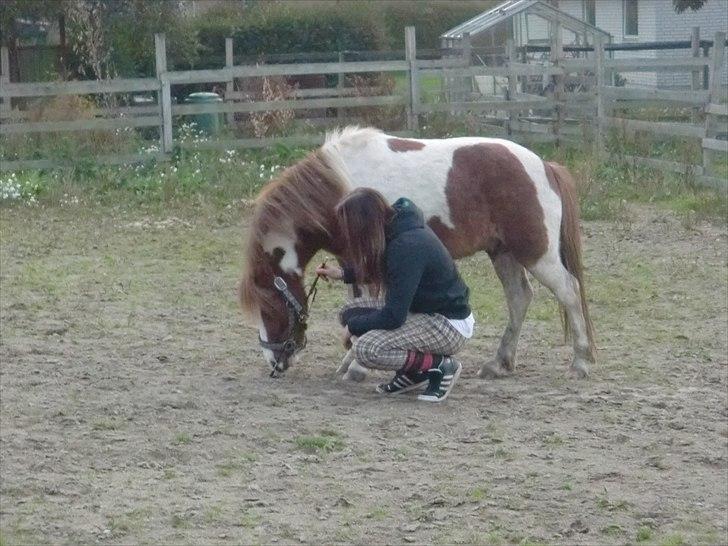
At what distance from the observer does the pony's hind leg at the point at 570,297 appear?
7164mm

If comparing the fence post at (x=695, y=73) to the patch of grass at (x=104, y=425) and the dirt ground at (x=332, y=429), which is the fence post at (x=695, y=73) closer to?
the dirt ground at (x=332, y=429)

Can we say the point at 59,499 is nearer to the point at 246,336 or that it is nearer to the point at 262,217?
the point at 262,217

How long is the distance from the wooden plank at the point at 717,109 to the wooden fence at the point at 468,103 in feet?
0.07

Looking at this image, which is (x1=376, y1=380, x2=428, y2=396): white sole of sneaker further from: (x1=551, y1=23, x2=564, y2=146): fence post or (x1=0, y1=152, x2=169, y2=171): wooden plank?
(x1=551, y1=23, x2=564, y2=146): fence post

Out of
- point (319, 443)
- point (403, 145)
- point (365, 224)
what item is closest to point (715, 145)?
point (403, 145)

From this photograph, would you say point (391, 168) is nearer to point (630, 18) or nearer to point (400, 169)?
point (400, 169)

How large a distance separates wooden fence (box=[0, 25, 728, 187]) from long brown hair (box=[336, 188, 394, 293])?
834cm

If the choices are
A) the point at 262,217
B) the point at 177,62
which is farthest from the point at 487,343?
the point at 177,62

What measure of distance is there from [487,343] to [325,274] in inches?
65.2

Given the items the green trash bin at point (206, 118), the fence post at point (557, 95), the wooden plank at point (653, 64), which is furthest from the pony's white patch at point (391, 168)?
the green trash bin at point (206, 118)

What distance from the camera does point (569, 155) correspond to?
16344 mm

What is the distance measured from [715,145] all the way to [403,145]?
7.73 metres

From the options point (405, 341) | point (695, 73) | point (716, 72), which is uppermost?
point (695, 73)

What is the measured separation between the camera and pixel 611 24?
116 ft
